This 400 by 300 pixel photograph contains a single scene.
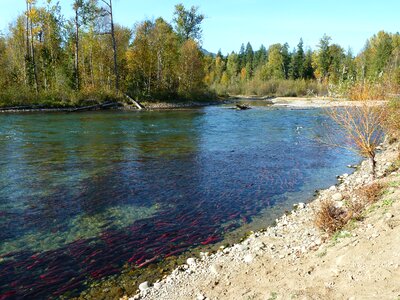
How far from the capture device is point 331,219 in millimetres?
8664

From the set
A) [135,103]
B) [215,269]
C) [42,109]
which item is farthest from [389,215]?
[135,103]

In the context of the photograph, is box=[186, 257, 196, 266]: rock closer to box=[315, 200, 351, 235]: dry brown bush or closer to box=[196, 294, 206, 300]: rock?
box=[196, 294, 206, 300]: rock

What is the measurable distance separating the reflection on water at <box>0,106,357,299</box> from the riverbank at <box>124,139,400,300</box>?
58.8 inches

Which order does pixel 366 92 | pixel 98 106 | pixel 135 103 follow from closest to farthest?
pixel 366 92 < pixel 98 106 < pixel 135 103

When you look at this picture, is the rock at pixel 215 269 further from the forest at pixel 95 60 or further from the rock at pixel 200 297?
the forest at pixel 95 60

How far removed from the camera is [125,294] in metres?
7.42

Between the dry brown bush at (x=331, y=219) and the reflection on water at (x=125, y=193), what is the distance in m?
2.92

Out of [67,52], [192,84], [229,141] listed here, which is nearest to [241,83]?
[192,84]

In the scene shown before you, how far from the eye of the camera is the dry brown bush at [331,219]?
847cm

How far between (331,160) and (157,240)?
13.9 meters

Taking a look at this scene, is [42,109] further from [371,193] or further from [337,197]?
[371,193]

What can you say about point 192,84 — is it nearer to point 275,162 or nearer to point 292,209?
point 275,162

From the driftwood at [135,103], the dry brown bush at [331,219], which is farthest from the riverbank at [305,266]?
the driftwood at [135,103]

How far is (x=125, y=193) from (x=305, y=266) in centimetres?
864
